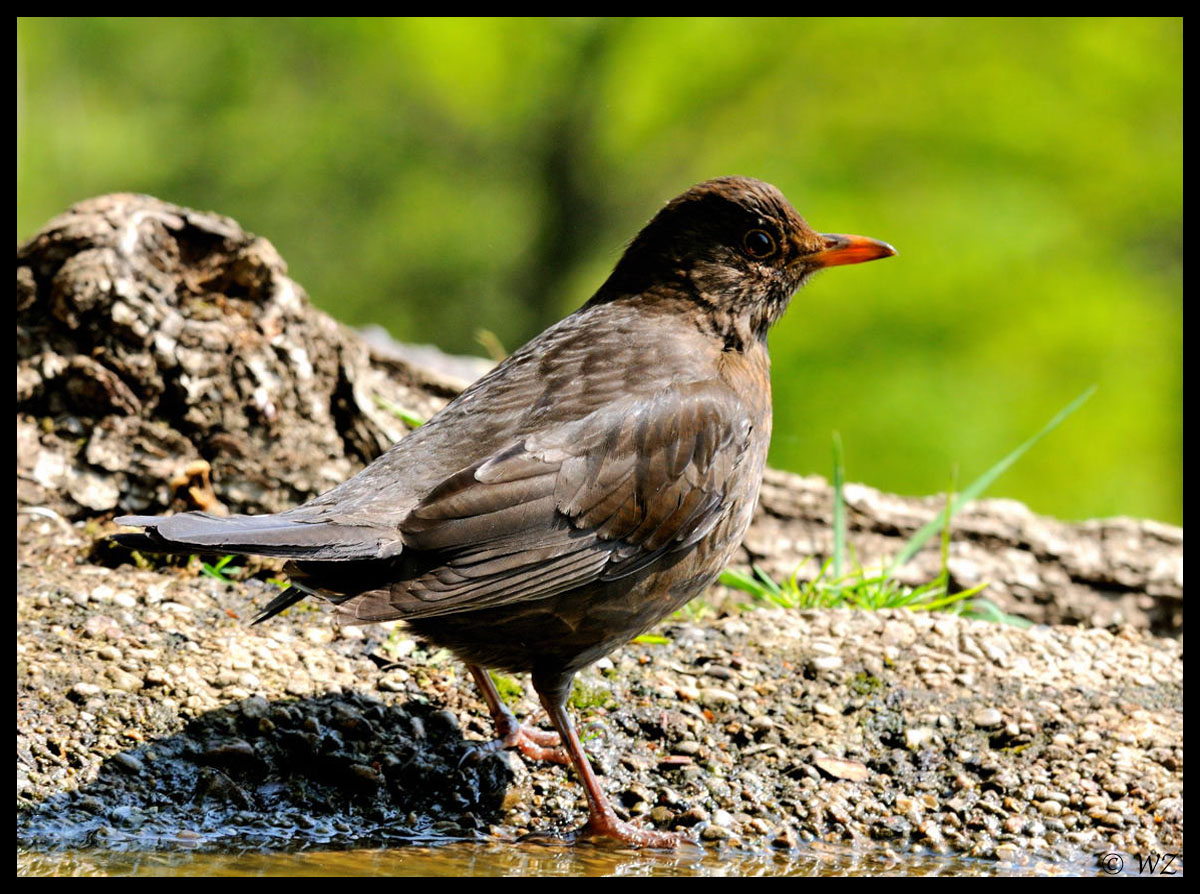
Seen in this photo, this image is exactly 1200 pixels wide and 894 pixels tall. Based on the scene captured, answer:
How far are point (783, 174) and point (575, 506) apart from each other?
34.2 ft

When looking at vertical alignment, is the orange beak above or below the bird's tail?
above

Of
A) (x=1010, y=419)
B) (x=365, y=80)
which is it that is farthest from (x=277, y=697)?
(x=365, y=80)

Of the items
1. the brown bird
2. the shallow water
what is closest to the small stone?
the shallow water

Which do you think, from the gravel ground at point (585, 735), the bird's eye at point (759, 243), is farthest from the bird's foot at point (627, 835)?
the bird's eye at point (759, 243)

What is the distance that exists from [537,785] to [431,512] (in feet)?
3.13

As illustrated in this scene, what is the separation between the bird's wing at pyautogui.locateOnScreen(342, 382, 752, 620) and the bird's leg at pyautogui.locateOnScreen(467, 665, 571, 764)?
1.69 ft

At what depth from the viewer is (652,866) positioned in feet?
11.4

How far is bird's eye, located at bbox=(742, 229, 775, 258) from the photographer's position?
4.51 metres

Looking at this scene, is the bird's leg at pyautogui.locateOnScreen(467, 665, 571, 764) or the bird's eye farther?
the bird's eye

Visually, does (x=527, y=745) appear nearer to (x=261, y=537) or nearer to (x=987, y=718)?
(x=261, y=537)

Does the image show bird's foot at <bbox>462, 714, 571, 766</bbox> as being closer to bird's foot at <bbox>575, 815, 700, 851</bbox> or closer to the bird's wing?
bird's foot at <bbox>575, 815, 700, 851</bbox>
